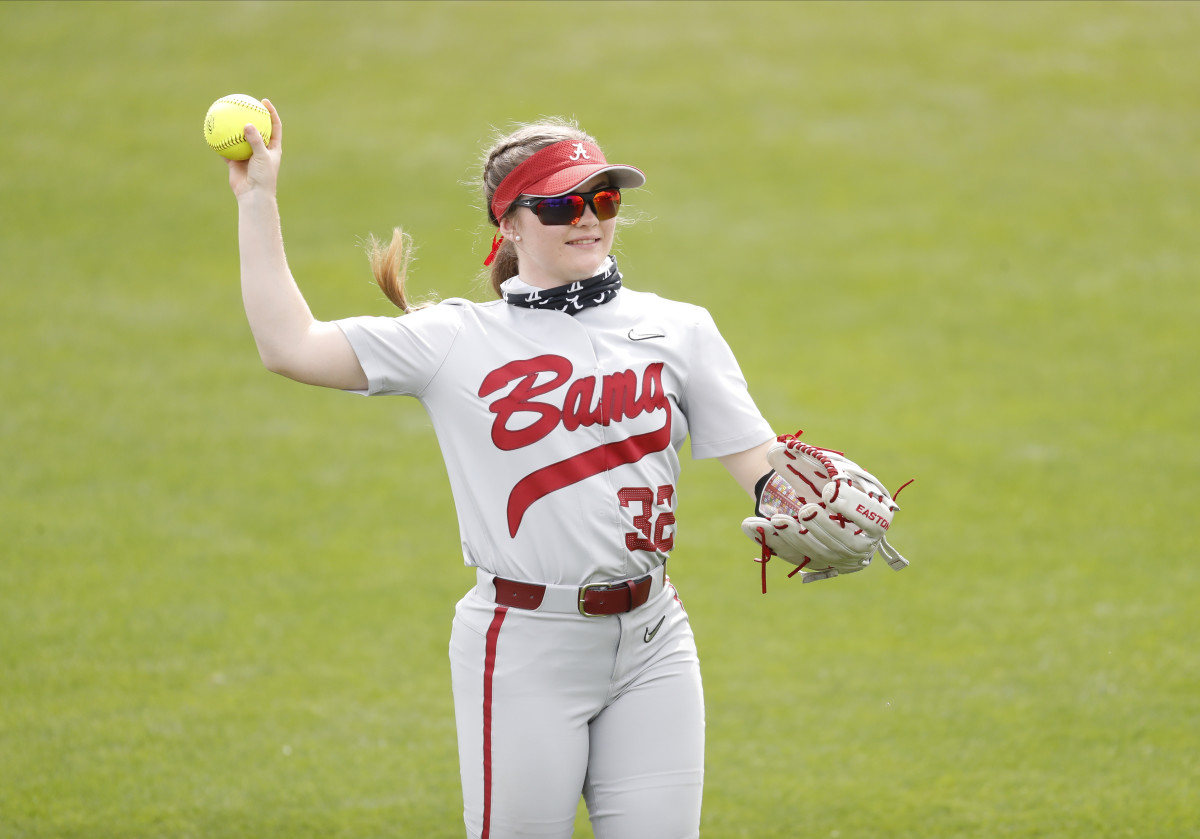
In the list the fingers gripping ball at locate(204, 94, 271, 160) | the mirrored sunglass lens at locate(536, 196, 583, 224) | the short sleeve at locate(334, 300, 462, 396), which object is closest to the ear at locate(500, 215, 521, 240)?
the mirrored sunglass lens at locate(536, 196, 583, 224)

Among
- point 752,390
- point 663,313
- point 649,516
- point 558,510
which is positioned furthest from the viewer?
point 752,390

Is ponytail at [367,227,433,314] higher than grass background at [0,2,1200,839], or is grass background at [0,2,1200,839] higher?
ponytail at [367,227,433,314]

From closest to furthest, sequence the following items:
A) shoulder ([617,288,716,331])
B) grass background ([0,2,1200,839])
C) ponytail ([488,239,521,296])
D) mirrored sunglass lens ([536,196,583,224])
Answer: mirrored sunglass lens ([536,196,583,224]) → shoulder ([617,288,716,331]) → ponytail ([488,239,521,296]) → grass background ([0,2,1200,839])

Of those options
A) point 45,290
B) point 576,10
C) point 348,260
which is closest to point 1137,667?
point 348,260

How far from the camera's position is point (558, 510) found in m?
3.02

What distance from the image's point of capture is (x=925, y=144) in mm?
14828

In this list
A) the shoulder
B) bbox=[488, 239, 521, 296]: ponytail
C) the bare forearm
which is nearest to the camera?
the bare forearm

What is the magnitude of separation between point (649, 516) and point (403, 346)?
2.37 ft

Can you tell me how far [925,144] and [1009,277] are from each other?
3.12 meters

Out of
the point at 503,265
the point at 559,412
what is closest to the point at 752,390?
the point at 503,265

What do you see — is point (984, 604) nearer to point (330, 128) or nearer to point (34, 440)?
point (34, 440)

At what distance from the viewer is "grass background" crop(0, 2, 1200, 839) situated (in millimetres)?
5793

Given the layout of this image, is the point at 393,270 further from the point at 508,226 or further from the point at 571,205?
the point at 571,205

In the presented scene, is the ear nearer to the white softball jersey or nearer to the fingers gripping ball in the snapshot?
the white softball jersey
